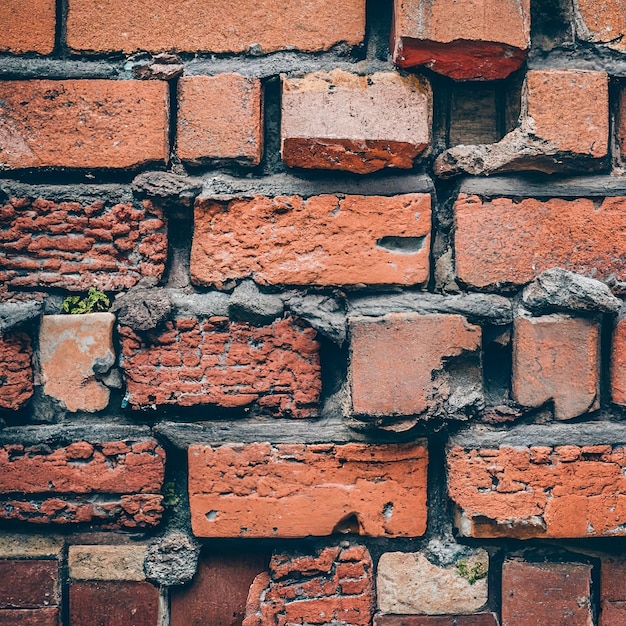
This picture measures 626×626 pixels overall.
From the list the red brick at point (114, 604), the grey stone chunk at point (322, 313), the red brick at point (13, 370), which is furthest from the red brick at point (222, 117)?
the red brick at point (114, 604)

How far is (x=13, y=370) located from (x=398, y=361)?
29.0 inches

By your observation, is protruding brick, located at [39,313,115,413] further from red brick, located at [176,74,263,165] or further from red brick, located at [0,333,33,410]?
red brick, located at [176,74,263,165]

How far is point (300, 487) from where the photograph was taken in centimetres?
115

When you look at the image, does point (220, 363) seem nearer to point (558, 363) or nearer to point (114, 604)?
point (114, 604)

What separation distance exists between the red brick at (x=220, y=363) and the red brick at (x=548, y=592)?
534mm

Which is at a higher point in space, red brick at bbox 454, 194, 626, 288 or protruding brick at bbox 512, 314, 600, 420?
red brick at bbox 454, 194, 626, 288

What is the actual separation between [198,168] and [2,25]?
0.47 meters

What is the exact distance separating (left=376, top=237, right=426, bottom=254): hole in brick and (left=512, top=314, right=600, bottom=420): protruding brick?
24cm

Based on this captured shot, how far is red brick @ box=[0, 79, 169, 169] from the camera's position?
115 cm

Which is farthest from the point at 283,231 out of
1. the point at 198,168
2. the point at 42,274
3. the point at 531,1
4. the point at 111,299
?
the point at 531,1

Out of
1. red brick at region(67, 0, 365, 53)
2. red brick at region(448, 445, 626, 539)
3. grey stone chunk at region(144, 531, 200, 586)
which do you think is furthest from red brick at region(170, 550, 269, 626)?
red brick at region(67, 0, 365, 53)

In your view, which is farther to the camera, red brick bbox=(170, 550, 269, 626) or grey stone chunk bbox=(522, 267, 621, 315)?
red brick bbox=(170, 550, 269, 626)

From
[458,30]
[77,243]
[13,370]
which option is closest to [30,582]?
[13,370]

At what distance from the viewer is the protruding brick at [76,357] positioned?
1.16 metres
